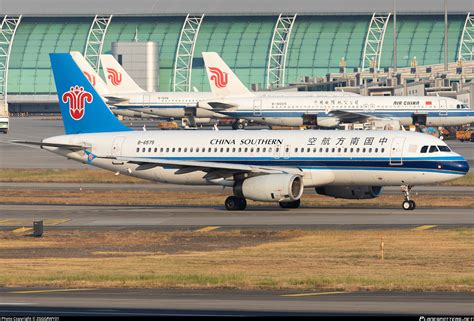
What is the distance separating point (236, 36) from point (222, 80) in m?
58.1

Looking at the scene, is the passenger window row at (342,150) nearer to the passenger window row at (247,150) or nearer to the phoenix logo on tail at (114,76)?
the passenger window row at (247,150)

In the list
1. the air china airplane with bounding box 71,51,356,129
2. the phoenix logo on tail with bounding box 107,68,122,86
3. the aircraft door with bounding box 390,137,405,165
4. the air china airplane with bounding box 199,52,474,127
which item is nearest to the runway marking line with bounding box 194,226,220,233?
the aircraft door with bounding box 390,137,405,165

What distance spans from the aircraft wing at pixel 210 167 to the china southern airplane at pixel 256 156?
48 mm

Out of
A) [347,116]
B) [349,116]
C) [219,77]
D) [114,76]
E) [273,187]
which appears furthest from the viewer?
[114,76]

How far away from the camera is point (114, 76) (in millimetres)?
148375

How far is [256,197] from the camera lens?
174 feet

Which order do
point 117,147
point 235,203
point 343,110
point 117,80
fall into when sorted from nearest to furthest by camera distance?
point 235,203 → point 117,147 → point 343,110 → point 117,80

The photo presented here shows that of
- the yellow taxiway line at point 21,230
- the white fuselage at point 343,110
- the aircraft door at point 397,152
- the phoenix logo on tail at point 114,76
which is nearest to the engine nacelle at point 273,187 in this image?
the aircraft door at point 397,152

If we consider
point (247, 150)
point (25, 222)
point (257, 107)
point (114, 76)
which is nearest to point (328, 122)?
point (257, 107)

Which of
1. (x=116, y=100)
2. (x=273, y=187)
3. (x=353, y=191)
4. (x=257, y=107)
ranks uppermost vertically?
(x=116, y=100)

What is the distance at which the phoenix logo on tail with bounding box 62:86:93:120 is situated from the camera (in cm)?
6003

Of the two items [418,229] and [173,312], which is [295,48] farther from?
[173,312]

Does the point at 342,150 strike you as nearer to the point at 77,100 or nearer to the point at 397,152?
the point at 397,152

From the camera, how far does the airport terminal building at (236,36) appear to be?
615 ft
